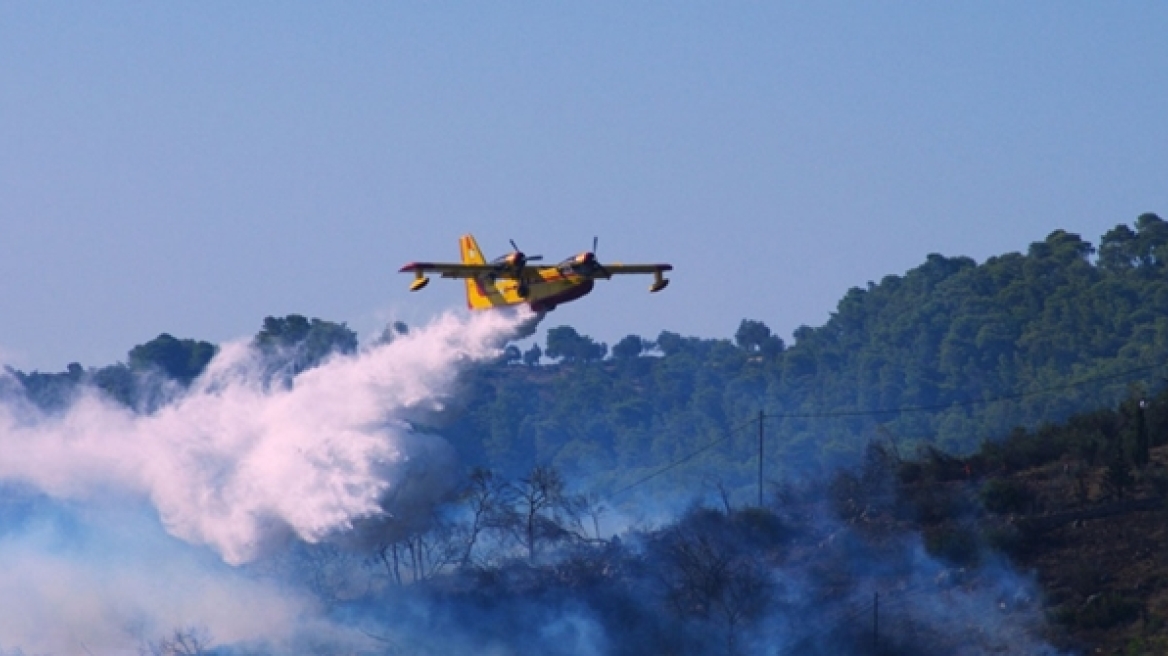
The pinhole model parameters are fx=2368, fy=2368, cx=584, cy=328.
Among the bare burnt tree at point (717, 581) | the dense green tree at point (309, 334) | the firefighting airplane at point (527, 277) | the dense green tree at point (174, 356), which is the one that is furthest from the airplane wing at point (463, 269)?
the dense green tree at point (174, 356)

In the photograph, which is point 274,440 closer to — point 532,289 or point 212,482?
point 212,482

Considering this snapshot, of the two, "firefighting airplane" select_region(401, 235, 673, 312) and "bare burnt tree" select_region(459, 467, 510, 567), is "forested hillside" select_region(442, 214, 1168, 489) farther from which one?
"firefighting airplane" select_region(401, 235, 673, 312)

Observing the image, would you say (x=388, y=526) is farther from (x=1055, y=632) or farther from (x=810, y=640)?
(x=1055, y=632)

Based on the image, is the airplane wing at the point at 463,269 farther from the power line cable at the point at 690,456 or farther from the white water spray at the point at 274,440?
the power line cable at the point at 690,456

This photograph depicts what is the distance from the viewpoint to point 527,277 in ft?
224

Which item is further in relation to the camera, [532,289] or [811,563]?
[811,563]

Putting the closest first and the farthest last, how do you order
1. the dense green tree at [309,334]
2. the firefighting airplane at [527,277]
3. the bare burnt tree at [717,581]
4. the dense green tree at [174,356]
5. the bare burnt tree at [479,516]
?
the firefighting airplane at [527,277], the bare burnt tree at [717,581], the bare burnt tree at [479,516], the dense green tree at [309,334], the dense green tree at [174,356]

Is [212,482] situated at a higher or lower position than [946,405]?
lower

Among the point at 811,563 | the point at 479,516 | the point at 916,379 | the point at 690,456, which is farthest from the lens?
the point at 690,456

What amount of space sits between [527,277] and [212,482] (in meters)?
15.2

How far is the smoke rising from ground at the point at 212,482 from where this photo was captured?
244ft

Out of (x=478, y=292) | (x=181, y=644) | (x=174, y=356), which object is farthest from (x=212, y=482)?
(x=174, y=356)

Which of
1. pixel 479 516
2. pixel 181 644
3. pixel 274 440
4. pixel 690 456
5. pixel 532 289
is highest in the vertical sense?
pixel 532 289

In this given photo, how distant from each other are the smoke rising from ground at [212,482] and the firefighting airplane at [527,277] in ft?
3.04
